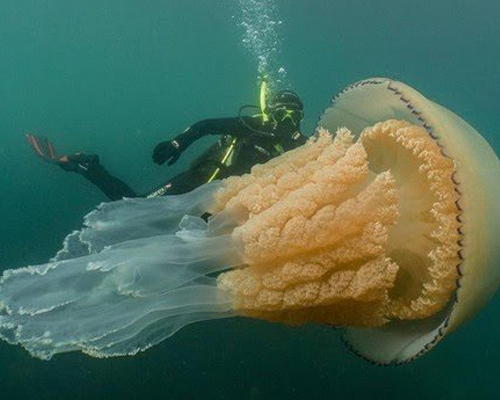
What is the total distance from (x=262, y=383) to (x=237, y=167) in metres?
5.93

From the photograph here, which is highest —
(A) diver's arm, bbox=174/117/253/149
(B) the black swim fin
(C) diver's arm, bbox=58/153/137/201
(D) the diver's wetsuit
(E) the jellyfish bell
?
(B) the black swim fin

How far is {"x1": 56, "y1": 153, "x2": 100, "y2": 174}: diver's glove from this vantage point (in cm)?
827

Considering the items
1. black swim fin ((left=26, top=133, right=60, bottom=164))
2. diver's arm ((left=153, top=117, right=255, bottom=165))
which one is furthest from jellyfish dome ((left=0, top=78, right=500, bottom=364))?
black swim fin ((left=26, top=133, right=60, bottom=164))

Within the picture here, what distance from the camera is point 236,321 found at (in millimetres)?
10500

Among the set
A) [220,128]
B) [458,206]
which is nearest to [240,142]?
[220,128]

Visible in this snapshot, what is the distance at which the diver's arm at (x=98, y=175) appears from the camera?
7902 millimetres

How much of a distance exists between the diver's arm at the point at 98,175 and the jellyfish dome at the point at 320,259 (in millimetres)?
5179

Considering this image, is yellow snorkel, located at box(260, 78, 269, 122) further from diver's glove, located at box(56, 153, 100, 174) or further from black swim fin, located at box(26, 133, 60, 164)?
black swim fin, located at box(26, 133, 60, 164)

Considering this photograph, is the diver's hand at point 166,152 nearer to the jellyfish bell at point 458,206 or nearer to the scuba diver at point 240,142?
the scuba diver at point 240,142

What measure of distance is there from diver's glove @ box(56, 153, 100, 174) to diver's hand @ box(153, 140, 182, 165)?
9.89 feet

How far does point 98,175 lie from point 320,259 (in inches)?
249

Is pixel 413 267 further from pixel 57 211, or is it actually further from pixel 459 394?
pixel 57 211

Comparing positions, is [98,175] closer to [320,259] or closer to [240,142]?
[240,142]

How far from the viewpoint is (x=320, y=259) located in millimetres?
2447
